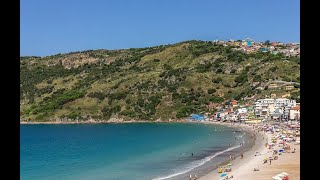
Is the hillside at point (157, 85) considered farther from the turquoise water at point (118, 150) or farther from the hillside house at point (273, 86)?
the turquoise water at point (118, 150)

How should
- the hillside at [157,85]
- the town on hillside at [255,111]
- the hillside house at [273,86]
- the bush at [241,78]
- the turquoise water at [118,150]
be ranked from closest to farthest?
the turquoise water at [118,150] → the town on hillside at [255,111] → the hillside house at [273,86] → the hillside at [157,85] → the bush at [241,78]

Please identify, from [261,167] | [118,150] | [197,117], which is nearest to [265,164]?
[261,167]

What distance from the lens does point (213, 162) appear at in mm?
30109

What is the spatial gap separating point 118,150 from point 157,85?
3805 cm

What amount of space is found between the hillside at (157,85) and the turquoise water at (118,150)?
5.05 m

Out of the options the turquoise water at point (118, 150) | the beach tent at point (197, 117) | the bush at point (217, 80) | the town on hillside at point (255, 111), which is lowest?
the turquoise water at point (118, 150)

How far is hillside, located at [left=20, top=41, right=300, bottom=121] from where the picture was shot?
3029 inches

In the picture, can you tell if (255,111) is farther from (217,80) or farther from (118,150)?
(118,150)

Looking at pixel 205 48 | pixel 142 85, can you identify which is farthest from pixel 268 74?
pixel 205 48

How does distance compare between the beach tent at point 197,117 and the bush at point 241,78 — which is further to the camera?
the bush at point 241,78

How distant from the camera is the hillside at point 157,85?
7694cm

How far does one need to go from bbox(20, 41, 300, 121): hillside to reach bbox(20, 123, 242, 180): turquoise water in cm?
505

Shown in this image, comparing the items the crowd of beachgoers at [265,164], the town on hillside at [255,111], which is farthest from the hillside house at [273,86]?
the crowd of beachgoers at [265,164]
